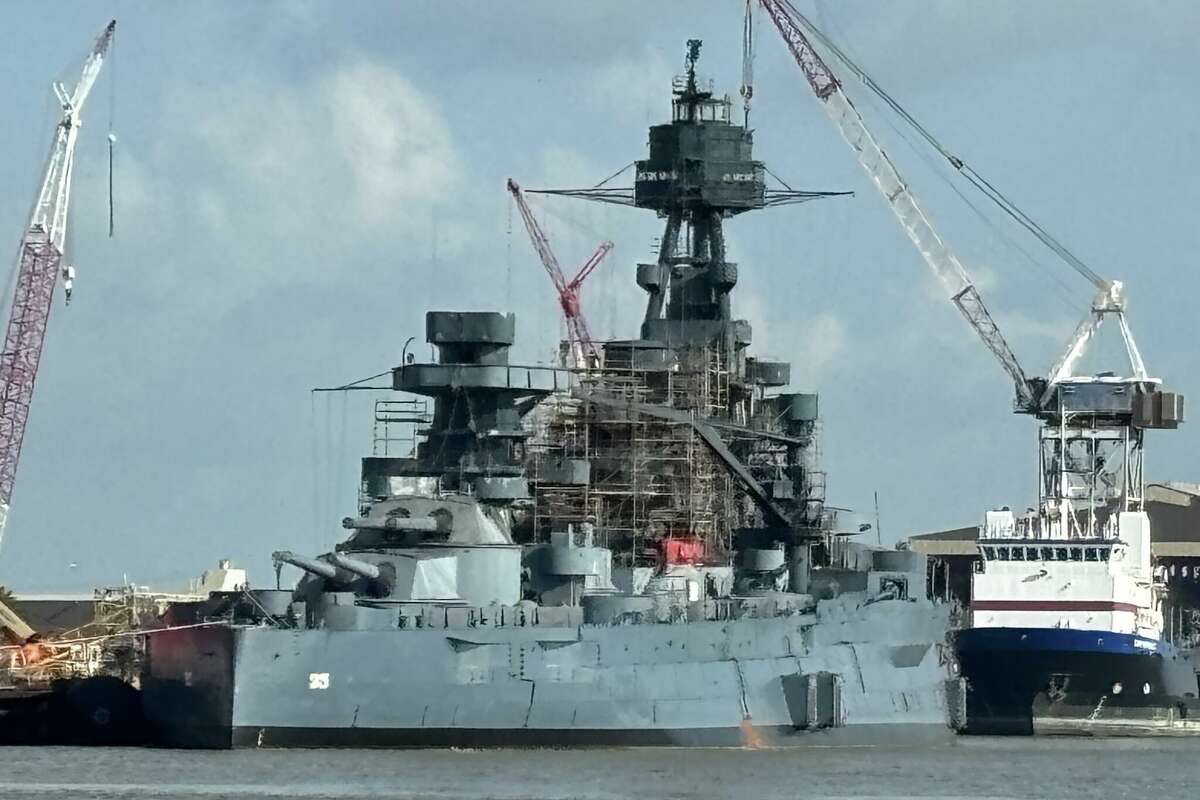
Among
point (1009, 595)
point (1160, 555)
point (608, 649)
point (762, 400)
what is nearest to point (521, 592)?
point (608, 649)

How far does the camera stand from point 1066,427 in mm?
103375

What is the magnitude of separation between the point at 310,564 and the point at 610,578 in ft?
31.5

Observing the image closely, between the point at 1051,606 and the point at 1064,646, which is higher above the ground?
the point at 1051,606

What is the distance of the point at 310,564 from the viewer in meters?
62.2

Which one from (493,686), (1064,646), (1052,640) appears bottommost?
(493,686)

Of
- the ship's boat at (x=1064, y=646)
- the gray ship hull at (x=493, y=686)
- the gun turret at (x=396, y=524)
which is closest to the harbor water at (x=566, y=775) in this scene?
the gray ship hull at (x=493, y=686)

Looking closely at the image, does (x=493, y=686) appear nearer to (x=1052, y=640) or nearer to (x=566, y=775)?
(x=566, y=775)

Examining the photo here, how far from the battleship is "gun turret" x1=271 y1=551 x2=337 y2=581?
0.09 metres

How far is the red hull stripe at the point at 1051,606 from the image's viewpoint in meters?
92.1

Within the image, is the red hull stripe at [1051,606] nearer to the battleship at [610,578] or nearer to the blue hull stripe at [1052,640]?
the blue hull stripe at [1052,640]

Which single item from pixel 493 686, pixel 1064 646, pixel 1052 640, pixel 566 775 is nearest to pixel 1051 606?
pixel 1052 640

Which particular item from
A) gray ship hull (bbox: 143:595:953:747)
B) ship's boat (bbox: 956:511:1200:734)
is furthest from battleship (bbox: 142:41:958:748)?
ship's boat (bbox: 956:511:1200:734)

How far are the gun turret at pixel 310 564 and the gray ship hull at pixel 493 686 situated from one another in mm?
1299

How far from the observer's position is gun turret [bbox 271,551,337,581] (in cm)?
6128
